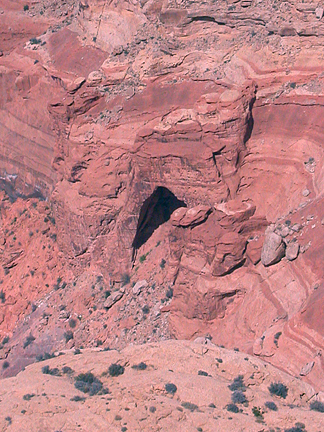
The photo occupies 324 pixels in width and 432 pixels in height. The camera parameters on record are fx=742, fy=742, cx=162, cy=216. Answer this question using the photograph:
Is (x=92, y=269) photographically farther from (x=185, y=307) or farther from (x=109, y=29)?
(x=109, y=29)

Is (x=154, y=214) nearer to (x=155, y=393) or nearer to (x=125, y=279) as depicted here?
(x=125, y=279)

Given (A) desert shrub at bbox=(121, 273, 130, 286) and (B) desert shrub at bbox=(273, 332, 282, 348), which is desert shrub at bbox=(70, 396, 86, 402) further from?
(A) desert shrub at bbox=(121, 273, 130, 286)

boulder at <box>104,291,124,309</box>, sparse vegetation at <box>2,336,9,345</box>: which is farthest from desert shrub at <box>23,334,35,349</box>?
boulder at <box>104,291,124,309</box>

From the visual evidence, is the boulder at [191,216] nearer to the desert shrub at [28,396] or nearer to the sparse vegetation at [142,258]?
the sparse vegetation at [142,258]

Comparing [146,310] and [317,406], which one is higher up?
[317,406]

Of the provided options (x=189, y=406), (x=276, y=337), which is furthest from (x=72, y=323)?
(x=189, y=406)

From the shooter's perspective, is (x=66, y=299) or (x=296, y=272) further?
(x=66, y=299)

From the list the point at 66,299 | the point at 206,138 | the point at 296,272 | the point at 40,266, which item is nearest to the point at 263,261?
the point at 296,272
